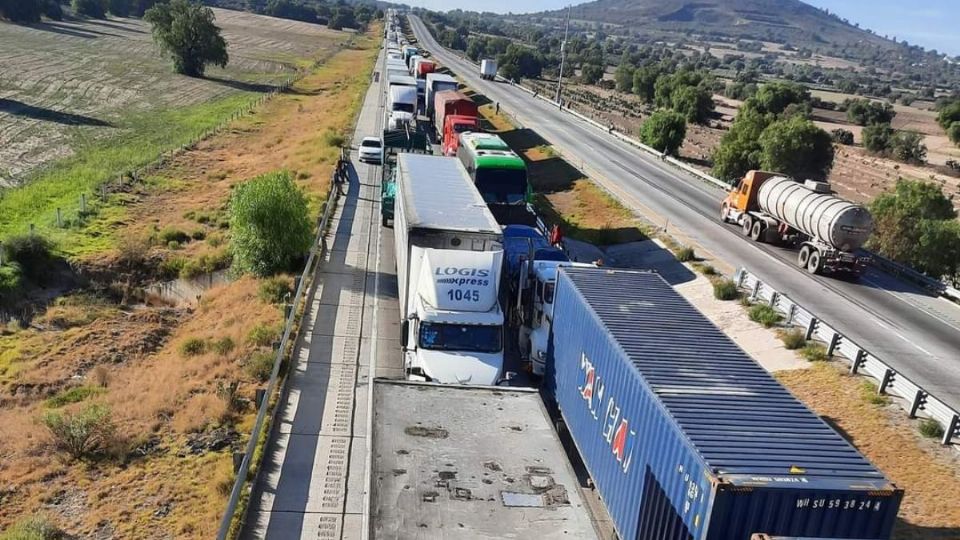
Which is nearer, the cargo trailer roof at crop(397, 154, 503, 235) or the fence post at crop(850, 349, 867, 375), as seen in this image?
the cargo trailer roof at crop(397, 154, 503, 235)

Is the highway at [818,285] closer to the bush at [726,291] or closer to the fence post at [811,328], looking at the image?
the fence post at [811,328]

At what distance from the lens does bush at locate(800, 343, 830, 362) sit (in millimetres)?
22047

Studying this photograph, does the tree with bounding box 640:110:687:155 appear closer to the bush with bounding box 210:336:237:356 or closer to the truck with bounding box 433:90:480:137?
the truck with bounding box 433:90:480:137

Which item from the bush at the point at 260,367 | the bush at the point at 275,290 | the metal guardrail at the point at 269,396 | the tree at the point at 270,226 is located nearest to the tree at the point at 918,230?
the metal guardrail at the point at 269,396

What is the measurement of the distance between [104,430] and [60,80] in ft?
251

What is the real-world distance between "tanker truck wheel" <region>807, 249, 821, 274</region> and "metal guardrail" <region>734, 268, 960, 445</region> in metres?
4.46

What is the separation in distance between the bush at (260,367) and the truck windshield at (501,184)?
1589 cm

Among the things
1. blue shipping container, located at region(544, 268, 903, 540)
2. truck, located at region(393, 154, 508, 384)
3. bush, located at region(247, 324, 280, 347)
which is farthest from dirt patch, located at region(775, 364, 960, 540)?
bush, located at region(247, 324, 280, 347)

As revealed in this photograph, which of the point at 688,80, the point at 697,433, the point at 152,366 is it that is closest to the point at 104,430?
the point at 152,366

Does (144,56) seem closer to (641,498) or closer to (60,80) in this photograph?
(60,80)

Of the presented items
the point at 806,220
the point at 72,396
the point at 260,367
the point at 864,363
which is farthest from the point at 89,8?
the point at 864,363

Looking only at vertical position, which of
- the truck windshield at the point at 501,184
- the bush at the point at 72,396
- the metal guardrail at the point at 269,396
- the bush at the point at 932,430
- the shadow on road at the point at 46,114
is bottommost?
the bush at the point at 72,396

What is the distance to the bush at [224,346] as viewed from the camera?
22.6 meters

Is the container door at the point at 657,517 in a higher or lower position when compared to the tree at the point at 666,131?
lower
